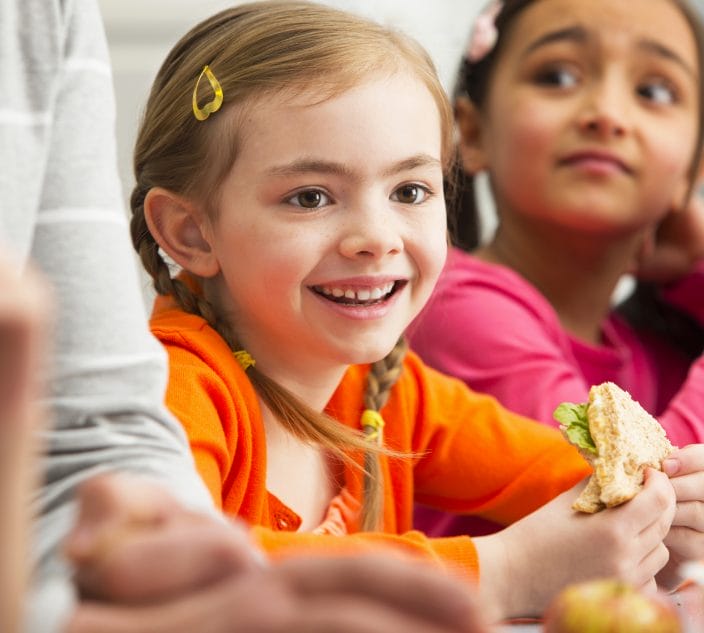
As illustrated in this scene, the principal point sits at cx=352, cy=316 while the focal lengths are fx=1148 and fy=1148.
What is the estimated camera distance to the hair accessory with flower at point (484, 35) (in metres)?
1.67

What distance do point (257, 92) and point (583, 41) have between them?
0.67m

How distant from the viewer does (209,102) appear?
42.9 inches

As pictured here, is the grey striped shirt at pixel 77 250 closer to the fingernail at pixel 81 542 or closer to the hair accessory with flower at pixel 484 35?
the fingernail at pixel 81 542

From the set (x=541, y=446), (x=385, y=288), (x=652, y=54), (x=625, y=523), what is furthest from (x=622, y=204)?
(x=625, y=523)

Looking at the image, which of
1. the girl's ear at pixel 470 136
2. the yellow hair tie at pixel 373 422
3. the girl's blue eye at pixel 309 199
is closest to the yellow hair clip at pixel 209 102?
the girl's blue eye at pixel 309 199

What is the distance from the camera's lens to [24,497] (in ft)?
1.59

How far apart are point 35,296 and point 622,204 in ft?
4.10

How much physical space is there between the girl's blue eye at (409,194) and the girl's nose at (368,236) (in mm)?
56

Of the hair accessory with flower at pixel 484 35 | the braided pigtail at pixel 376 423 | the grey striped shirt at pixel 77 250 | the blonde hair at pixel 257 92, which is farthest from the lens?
the hair accessory with flower at pixel 484 35

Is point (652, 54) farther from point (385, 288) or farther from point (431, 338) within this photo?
point (385, 288)

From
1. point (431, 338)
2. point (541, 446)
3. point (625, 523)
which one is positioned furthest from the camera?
point (431, 338)

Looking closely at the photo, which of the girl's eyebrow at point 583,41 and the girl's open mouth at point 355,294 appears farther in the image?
the girl's eyebrow at point 583,41

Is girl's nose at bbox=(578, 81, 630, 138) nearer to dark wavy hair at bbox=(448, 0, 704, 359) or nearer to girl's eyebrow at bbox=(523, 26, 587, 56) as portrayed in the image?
girl's eyebrow at bbox=(523, 26, 587, 56)

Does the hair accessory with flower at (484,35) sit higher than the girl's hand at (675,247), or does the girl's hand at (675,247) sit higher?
the hair accessory with flower at (484,35)
